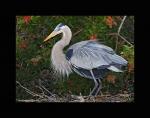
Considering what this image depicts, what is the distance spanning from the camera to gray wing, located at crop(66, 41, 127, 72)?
3537mm

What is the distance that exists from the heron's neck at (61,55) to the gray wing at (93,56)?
0.05 m

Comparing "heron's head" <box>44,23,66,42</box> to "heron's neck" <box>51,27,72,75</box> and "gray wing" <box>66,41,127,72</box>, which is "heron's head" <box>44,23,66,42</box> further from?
"gray wing" <box>66,41,127,72</box>

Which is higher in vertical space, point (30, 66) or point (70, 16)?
point (70, 16)

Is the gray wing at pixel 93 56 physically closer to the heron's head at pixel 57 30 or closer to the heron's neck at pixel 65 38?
the heron's neck at pixel 65 38

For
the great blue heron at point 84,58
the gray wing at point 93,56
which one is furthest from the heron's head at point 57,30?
the gray wing at point 93,56

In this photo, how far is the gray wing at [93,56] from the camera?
11.6 ft

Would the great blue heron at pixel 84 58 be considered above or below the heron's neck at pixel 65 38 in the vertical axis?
below

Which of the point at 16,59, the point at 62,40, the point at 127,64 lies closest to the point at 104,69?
the point at 127,64

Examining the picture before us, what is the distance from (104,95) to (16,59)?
32.3 inches

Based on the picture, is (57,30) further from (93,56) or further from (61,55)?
(93,56)

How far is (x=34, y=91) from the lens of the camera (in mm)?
3537

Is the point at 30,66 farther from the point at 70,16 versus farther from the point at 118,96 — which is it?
the point at 118,96

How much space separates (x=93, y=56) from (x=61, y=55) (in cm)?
28

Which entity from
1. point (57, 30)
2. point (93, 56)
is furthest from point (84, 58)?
point (57, 30)
